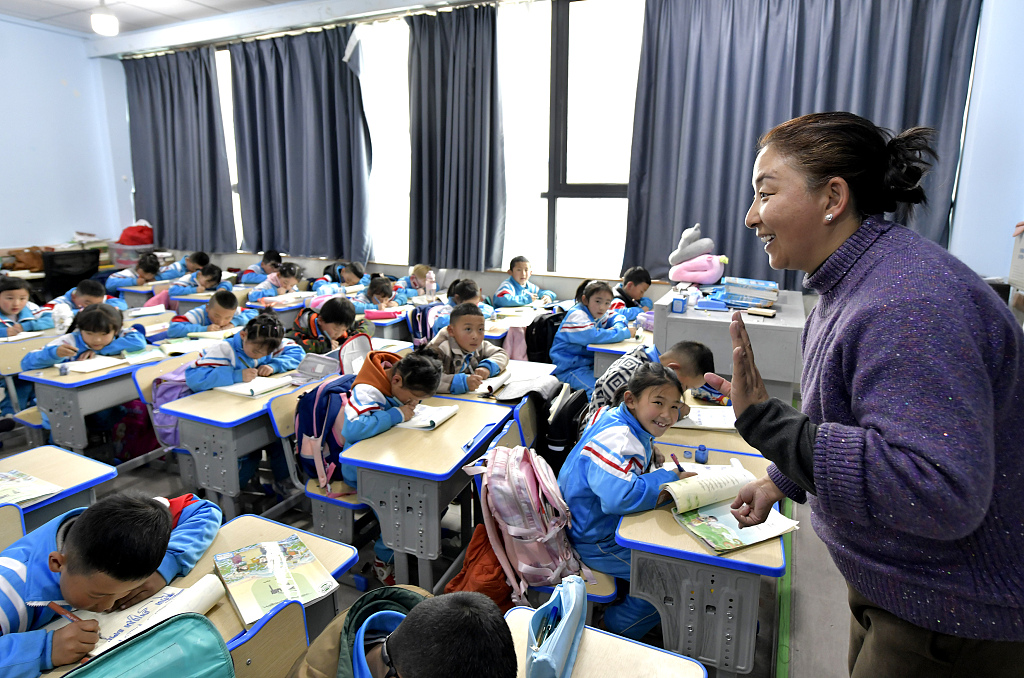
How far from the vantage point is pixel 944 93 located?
393 centimetres

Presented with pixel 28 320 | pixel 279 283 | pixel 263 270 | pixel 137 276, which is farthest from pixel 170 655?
pixel 137 276

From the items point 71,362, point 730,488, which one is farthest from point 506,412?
point 71,362

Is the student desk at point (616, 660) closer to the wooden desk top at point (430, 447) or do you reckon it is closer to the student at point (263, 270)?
the wooden desk top at point (430, 447)

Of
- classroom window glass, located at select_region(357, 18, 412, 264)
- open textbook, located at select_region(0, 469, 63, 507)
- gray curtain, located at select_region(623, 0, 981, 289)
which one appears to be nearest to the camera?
open textbook, located at select_region(0, 469, 63, 507)

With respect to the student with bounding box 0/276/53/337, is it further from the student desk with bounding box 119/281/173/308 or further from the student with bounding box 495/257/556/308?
the student with bounding box 495/257/556/308

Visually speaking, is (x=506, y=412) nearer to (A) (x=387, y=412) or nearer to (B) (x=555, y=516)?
(A) (x=387, y=412)

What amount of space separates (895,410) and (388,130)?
6066 millimetres

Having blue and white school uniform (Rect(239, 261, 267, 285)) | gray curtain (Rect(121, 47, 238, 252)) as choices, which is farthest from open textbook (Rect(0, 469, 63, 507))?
gray curtain (Rect(121, 47, 238, 252))

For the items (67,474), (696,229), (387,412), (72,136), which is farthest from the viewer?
(72,136)

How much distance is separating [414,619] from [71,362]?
9.61 ft

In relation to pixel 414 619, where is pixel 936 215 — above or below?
above

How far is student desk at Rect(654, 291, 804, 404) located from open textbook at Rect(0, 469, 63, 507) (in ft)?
8.19

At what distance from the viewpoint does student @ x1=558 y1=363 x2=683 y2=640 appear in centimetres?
167

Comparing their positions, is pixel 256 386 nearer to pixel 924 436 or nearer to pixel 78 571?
pixel 78 571
